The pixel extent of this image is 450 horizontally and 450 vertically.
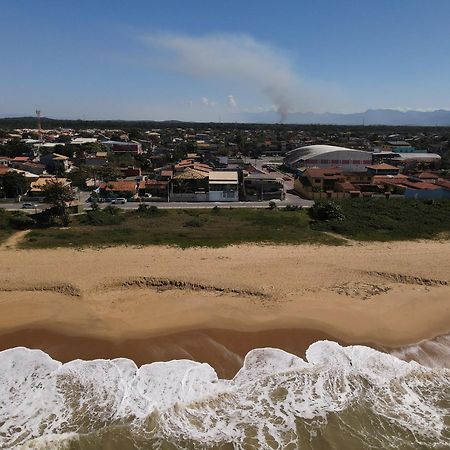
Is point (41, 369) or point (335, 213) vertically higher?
point (335, 213)

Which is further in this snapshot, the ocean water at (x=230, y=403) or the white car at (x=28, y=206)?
the white car at (x=28, y=206)

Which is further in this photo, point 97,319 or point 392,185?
point 392,185

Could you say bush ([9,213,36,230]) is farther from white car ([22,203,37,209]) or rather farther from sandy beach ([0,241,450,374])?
white car ([22,203,37,209])

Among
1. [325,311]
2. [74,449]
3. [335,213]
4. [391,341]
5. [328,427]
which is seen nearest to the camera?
[74,449]

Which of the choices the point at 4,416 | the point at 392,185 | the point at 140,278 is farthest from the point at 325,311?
the point at 392,185

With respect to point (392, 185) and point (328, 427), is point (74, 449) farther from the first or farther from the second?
point (392, 185)

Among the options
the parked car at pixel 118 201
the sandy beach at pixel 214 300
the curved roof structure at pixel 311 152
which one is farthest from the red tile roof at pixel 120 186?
the curved roof structure at pixel 311 152

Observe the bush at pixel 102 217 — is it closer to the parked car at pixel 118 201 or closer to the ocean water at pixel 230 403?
the parked car at pixel 118 201
